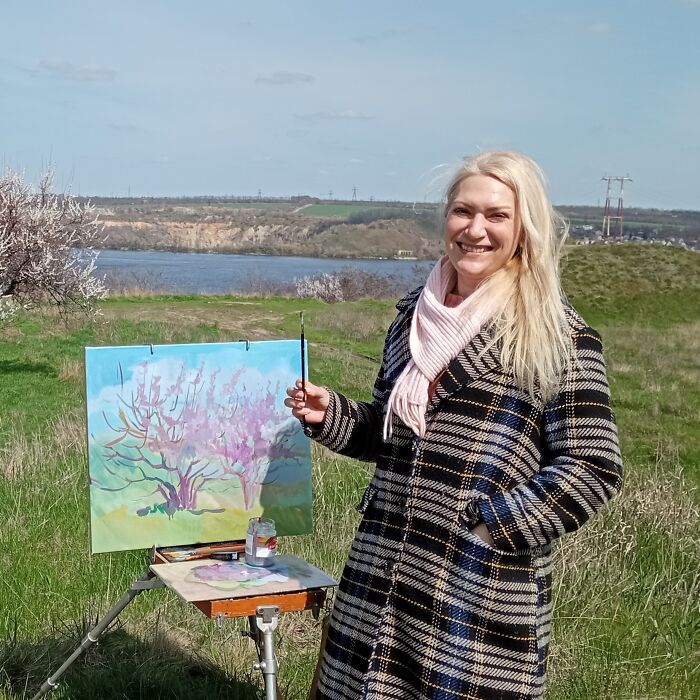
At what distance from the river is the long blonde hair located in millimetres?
2007

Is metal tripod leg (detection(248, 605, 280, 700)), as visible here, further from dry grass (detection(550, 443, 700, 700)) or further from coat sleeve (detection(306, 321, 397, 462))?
dry grass (detection(550, 443, 700, 700))

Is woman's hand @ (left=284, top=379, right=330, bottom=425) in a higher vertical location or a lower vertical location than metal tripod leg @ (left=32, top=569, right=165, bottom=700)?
higher

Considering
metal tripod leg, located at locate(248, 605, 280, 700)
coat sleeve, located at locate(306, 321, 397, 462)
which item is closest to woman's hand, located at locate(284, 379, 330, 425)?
coat sleeve, located at locate(306, 321, 397, 462)

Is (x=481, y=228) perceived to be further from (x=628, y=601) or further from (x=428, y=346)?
(x=628, y=601)

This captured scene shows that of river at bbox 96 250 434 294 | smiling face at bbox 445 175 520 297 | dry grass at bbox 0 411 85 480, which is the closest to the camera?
smiling face at bbox 445 175 520 297

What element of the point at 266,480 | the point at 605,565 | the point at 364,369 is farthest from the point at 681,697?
the point at 364,369

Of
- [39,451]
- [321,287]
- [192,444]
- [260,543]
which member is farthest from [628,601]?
[321,287]

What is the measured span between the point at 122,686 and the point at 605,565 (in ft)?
8.81

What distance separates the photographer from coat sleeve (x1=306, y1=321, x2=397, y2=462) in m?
2.87

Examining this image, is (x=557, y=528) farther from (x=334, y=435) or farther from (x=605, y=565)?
(x=605, y=565)

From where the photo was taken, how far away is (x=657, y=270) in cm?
5225

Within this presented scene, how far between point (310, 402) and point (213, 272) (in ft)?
197

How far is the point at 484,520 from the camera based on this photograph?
240 centimetres

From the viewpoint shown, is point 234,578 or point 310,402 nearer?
point 310,402
